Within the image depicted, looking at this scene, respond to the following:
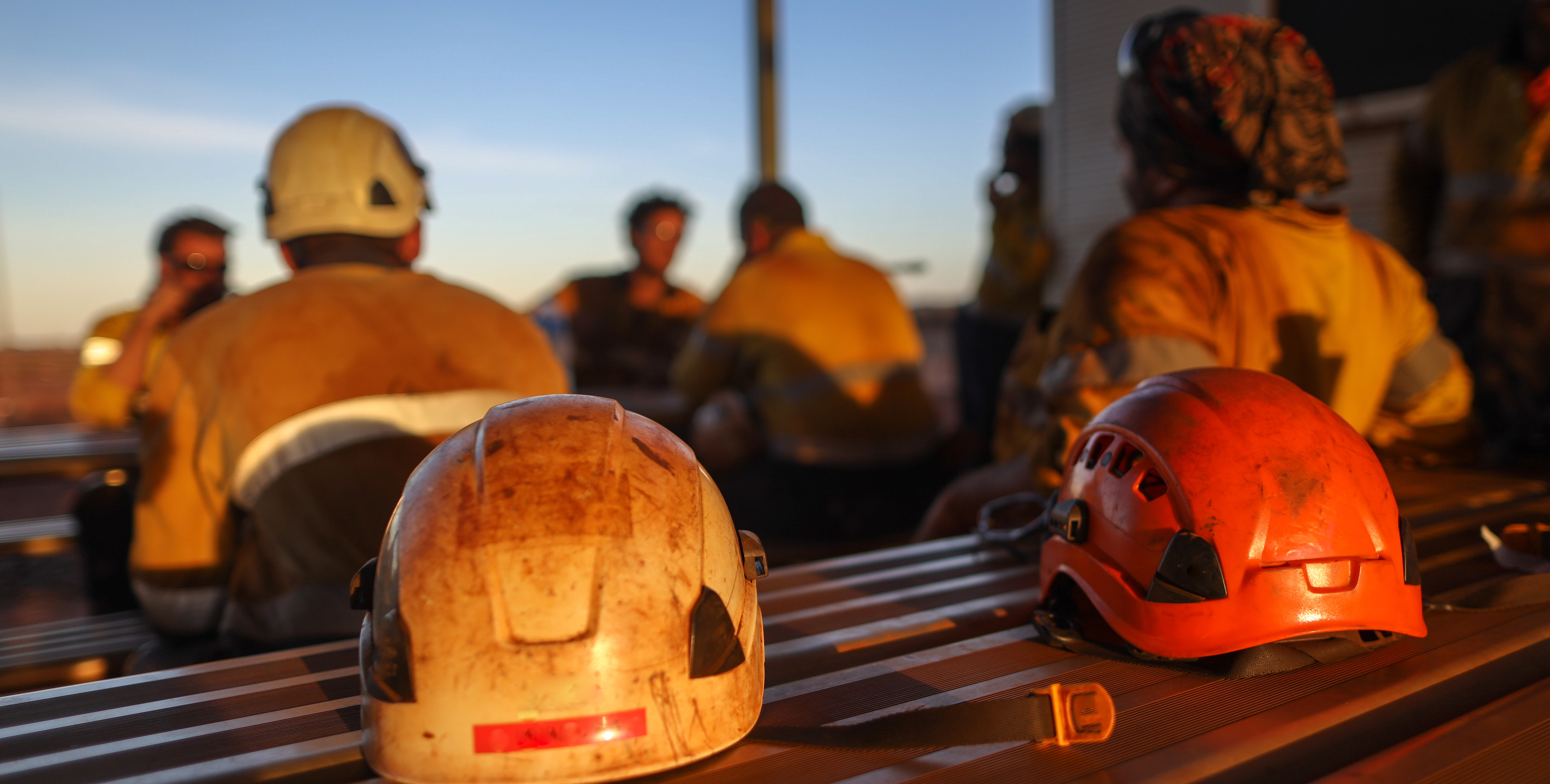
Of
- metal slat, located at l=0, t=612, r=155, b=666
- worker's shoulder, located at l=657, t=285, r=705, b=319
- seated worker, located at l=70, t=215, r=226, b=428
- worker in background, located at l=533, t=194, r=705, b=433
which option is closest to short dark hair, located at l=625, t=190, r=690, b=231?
worker in background, located at l=533, t=194, r=705, b=433

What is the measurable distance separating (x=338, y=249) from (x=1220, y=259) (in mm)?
2085

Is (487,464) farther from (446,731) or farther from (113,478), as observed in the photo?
(113,478)

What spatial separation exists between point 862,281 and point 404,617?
3.56 metres

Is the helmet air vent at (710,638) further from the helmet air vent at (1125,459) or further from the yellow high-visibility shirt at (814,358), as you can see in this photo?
the yellow high-visibility shirt at (814,358)

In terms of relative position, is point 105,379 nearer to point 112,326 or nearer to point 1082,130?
point 112,326

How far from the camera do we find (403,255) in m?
2.51

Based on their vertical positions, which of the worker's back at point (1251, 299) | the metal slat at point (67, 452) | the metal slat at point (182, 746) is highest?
the worker's back at point (1251, 299)

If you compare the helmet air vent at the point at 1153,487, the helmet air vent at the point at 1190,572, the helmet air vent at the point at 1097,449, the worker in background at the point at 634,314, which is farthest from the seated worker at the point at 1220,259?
the worker in background at the point at 634,314

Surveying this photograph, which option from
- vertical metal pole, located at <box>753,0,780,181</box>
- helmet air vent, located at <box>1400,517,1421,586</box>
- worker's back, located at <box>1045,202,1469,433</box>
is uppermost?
vertical metal pole, located at <box>753,0,780,181</box>

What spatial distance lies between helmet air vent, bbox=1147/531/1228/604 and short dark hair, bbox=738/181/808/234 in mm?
3524

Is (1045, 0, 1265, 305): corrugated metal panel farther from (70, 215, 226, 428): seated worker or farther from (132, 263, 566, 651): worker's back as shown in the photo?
(132, 263, 566, 651): worker's back

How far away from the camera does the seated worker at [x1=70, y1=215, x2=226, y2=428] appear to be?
4629mm

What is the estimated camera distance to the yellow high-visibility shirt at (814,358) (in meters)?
4.30

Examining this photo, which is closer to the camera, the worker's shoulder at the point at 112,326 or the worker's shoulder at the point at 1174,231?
the worker's shoulder at the point at 1174,231
